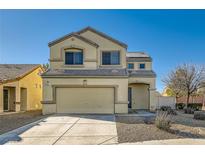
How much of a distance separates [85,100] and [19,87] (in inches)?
280

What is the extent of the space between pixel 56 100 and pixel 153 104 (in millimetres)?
9297

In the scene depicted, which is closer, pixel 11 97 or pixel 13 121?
pixel 13 121

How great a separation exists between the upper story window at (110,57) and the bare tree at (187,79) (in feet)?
37.6

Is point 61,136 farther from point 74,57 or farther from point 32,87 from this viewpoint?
point 32,87

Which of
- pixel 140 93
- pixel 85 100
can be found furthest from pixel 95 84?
pixel 140 93

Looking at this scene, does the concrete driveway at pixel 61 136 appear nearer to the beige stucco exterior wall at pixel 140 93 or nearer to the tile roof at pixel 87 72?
the tile roof at pixel 87 72

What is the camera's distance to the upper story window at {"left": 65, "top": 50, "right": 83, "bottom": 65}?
1770 cm

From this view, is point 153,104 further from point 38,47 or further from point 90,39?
point 38,47

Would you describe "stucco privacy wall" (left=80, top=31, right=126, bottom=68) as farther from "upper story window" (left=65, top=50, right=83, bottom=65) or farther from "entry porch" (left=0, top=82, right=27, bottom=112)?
"entry porch" (left=0, top=82, right=27, bottom=112)

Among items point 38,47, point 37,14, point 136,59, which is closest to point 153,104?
point 136,59

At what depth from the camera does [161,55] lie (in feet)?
70.8

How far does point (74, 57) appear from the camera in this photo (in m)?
17.7

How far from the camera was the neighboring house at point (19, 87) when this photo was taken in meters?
18.7

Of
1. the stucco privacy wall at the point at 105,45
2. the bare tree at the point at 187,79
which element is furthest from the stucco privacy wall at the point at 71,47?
the bare tree at the point at 187,79
